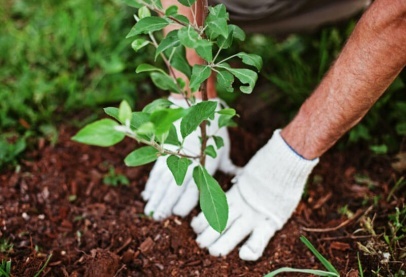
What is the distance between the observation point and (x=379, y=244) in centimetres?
153

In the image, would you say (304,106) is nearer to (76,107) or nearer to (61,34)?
(76,107)

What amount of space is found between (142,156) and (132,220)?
1.84ft

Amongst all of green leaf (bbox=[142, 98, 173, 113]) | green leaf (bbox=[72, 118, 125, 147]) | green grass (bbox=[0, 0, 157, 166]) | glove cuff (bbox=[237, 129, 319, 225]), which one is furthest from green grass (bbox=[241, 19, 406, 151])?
green leaf (bbox=[72, 118, 125, 147])

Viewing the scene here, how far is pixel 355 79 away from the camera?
1353 millimetres

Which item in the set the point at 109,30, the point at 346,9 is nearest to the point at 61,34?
the point at 109,30

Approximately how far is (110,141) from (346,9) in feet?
4.99

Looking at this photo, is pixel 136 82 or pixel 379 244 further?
pixel 136 82

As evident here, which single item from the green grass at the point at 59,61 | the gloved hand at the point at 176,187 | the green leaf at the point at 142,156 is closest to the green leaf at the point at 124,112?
the green leaf at the point at 142,156

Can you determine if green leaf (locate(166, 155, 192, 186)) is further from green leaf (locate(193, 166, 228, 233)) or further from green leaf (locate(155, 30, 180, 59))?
green leaf (locate(155, 30, 180, 59))

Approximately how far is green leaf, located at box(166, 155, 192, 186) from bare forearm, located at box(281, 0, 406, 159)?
457 mm

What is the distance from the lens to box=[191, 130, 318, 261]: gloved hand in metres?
1.58

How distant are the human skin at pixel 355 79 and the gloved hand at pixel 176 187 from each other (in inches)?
11.1

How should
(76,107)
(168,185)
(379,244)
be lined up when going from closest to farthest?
(379,244), (168,185), (76,107)

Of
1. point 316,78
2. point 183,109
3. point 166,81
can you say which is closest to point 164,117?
point 183,109
